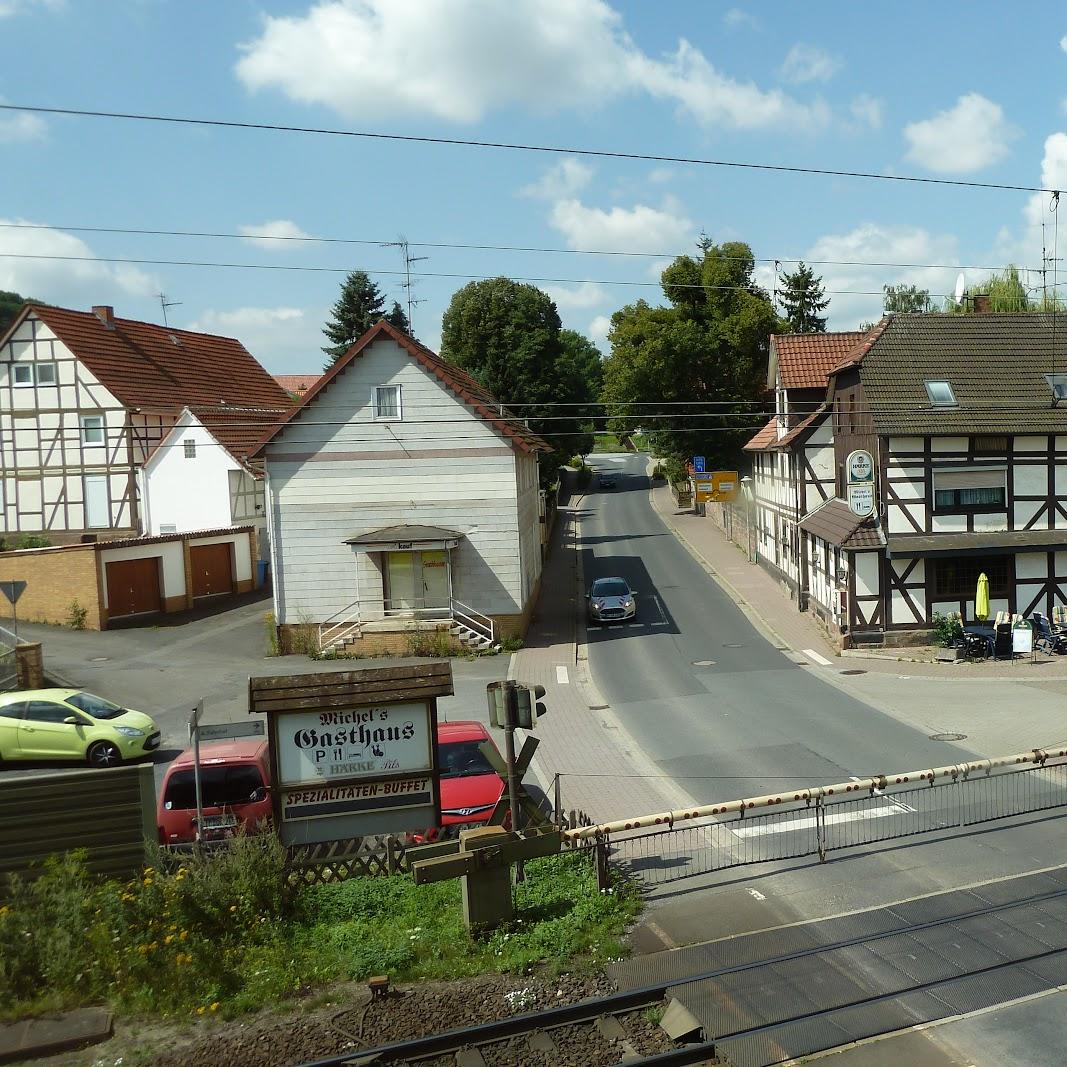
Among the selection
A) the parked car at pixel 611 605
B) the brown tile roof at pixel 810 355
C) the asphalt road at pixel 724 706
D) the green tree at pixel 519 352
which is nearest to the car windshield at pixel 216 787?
the asphalt road at pixel 724 706

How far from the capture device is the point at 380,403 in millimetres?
30000

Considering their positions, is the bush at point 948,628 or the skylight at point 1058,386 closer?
the bush at point 948,628

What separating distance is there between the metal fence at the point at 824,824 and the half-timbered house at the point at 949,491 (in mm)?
11681

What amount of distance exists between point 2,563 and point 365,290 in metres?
34.7

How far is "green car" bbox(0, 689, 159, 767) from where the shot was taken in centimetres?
1973

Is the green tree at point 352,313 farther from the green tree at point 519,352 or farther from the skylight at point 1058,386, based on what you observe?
the skylight at point 1058,386

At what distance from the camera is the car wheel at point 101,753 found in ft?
65.3

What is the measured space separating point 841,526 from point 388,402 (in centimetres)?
1310

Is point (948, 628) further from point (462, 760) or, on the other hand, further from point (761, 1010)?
point (761, 1010)

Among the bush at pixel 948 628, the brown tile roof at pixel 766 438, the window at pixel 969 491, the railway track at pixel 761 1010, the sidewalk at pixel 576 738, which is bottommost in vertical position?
the sidewalk at pixel 576 738

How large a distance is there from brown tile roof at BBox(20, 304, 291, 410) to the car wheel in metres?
24.7

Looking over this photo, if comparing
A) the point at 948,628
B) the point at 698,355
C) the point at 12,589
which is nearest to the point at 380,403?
the point at 12,589

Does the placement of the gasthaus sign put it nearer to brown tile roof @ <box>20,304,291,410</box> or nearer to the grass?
the grass

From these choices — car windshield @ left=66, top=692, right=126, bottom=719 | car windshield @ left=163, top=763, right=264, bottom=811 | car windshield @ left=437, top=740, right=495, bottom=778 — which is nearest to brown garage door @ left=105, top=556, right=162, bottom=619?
car windshield @ left=66, top=692, right=126, bottom=719
